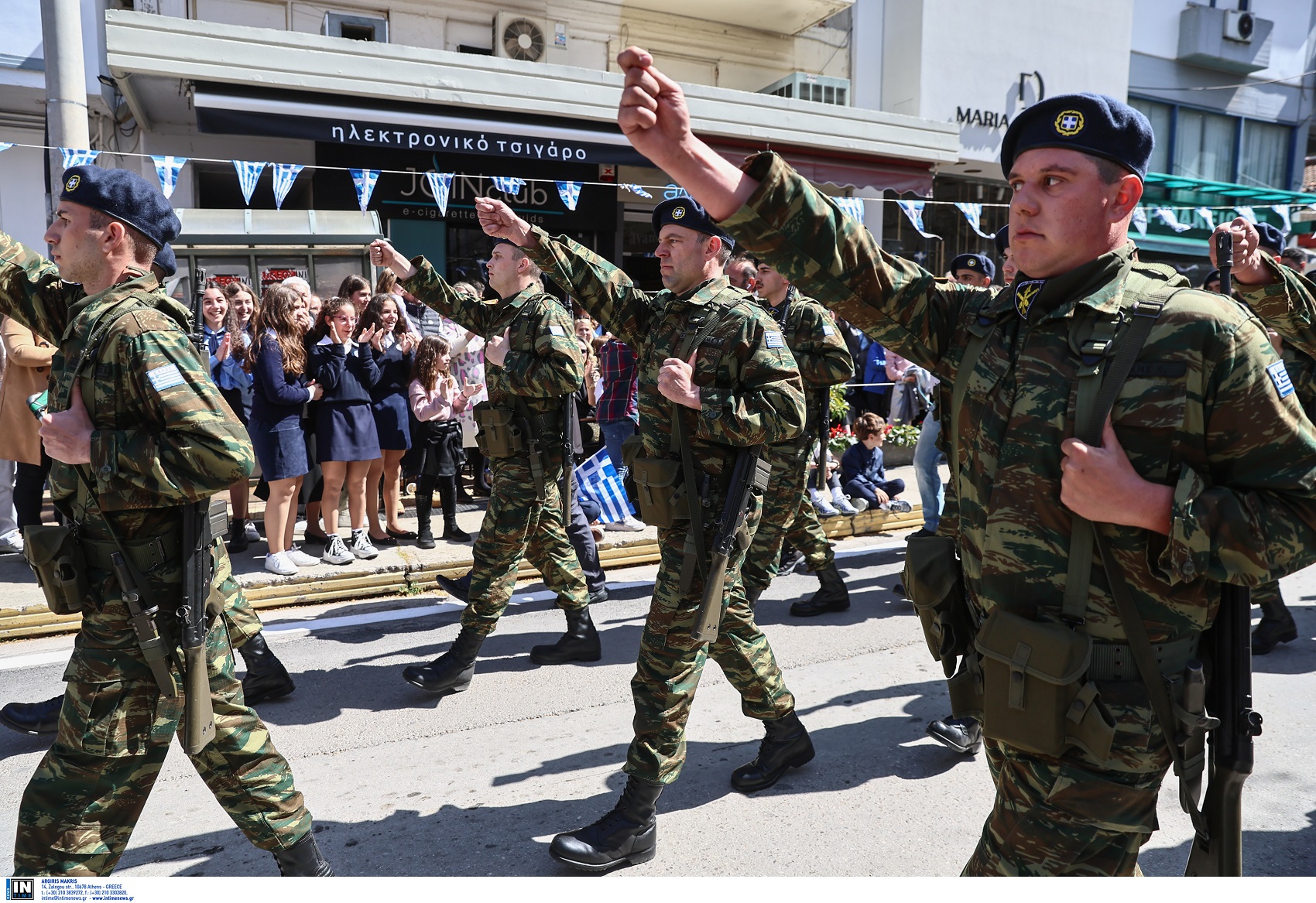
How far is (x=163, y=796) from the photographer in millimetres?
3635

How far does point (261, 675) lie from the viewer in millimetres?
4453

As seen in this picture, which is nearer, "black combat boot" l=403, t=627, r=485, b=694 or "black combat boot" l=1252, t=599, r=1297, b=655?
"black combat boot" l=403, t=627, r=485, b=694

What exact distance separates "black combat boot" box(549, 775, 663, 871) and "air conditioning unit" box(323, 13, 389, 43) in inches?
484

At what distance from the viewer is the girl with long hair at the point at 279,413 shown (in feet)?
21.0

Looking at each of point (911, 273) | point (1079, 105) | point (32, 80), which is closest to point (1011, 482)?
point (911, 273)

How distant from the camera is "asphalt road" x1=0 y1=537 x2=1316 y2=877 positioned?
3.23 m

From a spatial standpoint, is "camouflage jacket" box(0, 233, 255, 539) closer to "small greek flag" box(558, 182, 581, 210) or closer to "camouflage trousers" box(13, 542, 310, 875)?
"camouflage trousers" box(13, 542, 310, 875)

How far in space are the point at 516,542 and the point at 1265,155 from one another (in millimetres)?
24002

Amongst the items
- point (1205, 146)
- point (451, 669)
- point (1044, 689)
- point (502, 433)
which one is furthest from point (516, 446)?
point (1205, 146)

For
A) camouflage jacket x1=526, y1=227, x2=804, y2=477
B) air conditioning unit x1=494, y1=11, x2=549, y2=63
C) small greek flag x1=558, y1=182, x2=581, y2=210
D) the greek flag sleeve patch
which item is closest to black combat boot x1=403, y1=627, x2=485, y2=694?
camouflage jacket x1=526, y1=227, x2=804, y2=477

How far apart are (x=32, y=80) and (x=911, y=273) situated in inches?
488

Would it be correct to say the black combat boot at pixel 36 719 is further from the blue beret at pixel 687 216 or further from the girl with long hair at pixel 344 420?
the blue beret at pixel 687 216

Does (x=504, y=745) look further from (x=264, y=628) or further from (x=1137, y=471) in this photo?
(x=1137, y=471)

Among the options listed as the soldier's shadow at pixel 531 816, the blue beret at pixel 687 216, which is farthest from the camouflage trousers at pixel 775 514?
the blue beret at pixel 687 216
